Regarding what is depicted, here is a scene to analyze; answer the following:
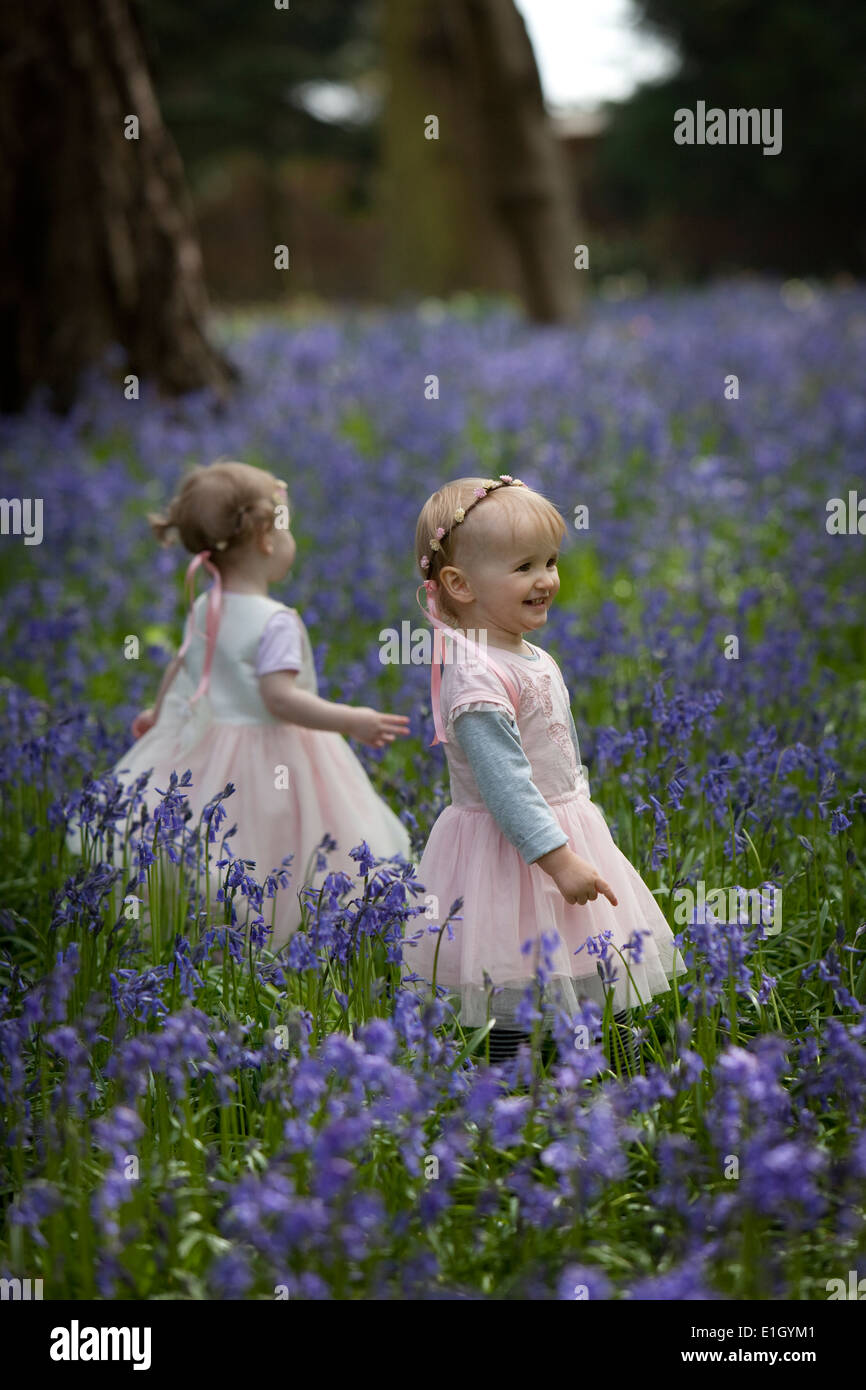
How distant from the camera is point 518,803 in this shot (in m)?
2.81

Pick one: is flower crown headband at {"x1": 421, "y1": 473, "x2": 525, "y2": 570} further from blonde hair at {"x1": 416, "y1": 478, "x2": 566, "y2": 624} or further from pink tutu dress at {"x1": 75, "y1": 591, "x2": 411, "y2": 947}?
pink tutu dress at {"x1": 75, "y1": 591, "x2": 411, "y2": 947}

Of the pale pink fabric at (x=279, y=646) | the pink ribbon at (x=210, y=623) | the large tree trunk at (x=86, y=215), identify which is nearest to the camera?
the pale pink fabric at (x=279, y=646)

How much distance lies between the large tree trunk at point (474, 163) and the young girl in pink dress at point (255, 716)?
913cm

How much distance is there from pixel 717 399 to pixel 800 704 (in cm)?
496

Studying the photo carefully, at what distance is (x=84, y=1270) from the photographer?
87.1 inches

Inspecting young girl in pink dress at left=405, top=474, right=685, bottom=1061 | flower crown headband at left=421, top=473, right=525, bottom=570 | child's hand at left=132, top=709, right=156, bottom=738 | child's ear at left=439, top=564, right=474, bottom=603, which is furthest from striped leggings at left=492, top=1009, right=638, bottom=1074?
child's hand at left=132, top=709, right=156, bottom=738

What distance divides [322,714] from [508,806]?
32.9 inches

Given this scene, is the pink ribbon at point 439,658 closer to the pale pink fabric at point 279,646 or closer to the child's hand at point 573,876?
the child's hand at point 573,876

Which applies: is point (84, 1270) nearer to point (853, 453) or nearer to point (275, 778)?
point (275, 778)

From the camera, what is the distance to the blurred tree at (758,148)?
67.1ft

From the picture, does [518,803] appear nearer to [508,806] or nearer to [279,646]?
[508,806]

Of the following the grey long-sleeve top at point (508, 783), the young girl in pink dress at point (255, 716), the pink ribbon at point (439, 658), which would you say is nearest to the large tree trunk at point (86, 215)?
the young girl in pink dress at point (255, 716)

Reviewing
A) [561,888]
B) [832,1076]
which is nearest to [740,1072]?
[832,1076]

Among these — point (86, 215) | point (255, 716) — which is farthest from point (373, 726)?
point (86, 215)
